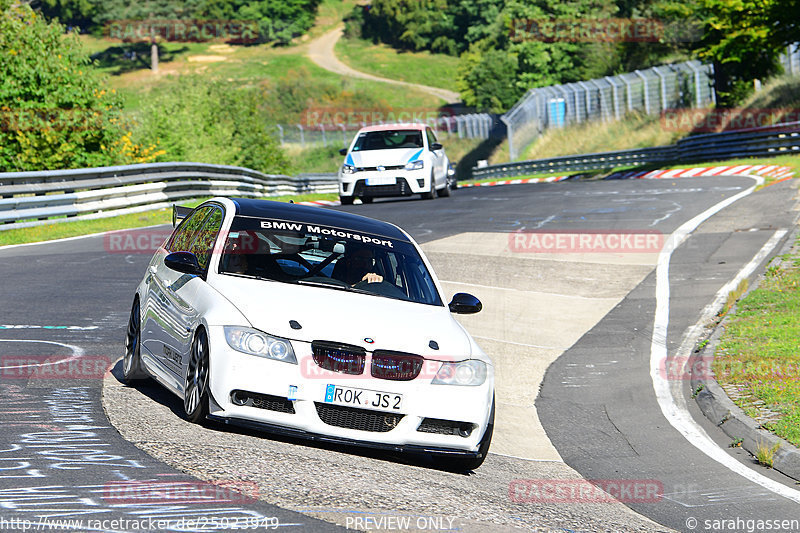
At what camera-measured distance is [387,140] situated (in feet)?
84.6

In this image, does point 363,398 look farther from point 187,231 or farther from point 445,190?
point 445,190

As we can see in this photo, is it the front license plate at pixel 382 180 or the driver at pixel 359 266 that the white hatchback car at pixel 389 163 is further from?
the driver at pixel 359 266

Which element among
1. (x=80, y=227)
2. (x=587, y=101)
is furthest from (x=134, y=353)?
(x=587, y=101)

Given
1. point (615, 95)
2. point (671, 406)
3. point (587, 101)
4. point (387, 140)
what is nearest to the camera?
point (671, 406)

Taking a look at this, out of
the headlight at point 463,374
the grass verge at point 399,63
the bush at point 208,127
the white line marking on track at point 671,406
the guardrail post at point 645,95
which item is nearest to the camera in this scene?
the headlight at point 463,374

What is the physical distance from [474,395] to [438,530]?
179cm

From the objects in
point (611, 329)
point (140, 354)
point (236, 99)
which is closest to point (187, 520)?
point (140, 354)

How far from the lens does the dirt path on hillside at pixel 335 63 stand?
122750mm

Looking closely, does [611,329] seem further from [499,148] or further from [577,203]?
[499,148]

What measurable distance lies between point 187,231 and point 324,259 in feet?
4.59

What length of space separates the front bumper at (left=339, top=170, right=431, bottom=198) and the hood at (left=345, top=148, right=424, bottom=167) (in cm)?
21

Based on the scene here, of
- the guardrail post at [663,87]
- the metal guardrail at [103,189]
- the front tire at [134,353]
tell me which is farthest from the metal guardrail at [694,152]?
the front tire at [134,353]

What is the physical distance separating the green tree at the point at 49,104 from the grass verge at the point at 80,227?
371 cm

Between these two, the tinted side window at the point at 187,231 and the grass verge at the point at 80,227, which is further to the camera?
the grass verge at the point at 80,227
